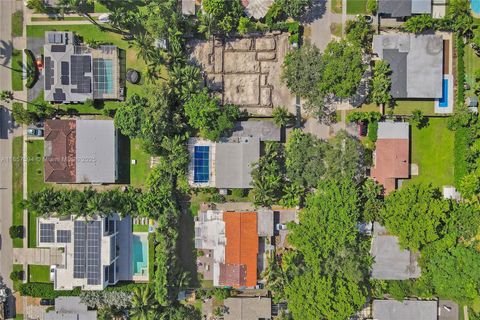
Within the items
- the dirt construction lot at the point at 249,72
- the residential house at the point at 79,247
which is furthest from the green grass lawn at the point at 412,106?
the residential house at the point at 79,247

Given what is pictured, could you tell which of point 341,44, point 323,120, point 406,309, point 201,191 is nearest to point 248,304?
point 201,191

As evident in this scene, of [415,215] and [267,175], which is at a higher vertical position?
[267,175]

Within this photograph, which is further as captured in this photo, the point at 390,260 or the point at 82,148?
the point at 390,260

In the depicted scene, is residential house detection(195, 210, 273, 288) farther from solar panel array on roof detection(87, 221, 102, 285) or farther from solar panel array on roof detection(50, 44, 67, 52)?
solar panel array on roof detection(50, 44, 67, 52)

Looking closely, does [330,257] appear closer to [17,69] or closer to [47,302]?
[47,302]

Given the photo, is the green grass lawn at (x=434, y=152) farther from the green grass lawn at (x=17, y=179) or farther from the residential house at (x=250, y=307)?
the green grass lawn at (x=17, y=179)

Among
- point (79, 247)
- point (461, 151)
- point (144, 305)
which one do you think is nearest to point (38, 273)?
point (79, 247)
